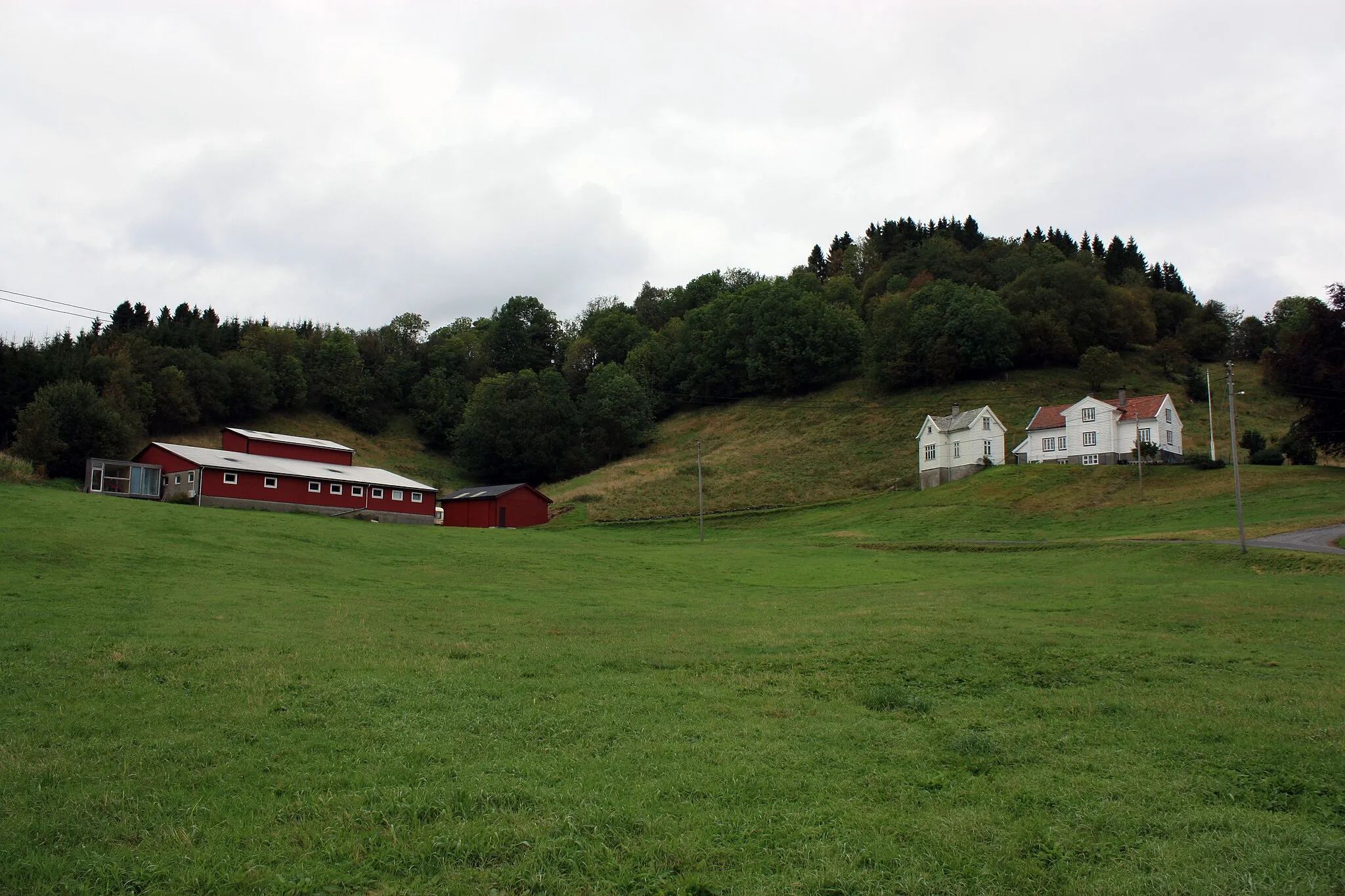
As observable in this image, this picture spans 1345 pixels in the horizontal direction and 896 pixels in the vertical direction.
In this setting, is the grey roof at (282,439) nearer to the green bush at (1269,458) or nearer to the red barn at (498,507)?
the red barn at (498,507)

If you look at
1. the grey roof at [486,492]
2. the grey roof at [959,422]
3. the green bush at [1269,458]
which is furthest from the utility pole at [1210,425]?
the grey roof at [486,492]

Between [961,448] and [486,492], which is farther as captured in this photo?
[961,448]

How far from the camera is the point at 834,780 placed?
948 centimetres

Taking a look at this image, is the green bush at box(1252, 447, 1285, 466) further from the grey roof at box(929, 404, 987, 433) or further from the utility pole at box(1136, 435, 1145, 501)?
the grey roof at box(929, 404, 987, 433)

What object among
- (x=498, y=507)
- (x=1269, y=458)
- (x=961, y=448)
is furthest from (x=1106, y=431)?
(x=498, y=507)

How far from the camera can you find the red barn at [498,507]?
248 feet

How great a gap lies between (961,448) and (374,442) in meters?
77.2

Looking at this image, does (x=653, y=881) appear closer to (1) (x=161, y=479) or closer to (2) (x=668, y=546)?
(2) (x=668, y=546)

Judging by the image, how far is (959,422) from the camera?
84438 millimetres

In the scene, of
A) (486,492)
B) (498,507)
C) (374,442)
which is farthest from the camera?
(374,442)

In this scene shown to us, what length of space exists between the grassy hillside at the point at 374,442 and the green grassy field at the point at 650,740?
82.2 metres

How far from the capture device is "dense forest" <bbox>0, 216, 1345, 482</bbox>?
93.0 metres

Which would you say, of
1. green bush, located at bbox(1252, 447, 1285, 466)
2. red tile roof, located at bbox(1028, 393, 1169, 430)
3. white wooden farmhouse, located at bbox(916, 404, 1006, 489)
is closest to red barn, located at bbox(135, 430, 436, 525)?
white wooden farmhouse, located at bbox(916, 404, 1006, 489)

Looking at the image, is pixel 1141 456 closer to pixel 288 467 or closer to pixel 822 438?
pixel 822 438
